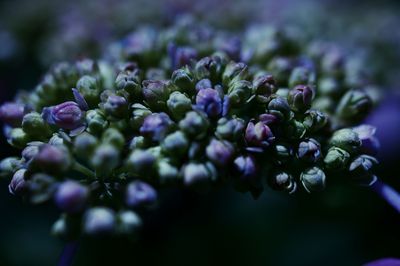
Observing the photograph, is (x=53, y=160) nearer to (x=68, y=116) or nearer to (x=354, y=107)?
(x=68, y=116)

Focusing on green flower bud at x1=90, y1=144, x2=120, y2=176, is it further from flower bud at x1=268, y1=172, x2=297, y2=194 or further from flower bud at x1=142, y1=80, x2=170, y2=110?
flower bud at x1=268, y1=172, x2=297, y2=194

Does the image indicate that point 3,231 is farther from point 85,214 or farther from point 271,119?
point 271,119

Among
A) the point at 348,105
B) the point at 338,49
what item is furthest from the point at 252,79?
the point at 338,49

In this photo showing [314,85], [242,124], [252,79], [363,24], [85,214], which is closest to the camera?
[85,214]

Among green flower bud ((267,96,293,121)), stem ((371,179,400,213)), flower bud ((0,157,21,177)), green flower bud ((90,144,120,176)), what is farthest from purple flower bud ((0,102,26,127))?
stem ((371,179,400,213))

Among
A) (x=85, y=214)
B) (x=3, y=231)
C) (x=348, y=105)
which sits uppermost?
(x=85, y=214)

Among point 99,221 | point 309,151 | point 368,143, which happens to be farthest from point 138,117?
point 368,143
